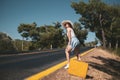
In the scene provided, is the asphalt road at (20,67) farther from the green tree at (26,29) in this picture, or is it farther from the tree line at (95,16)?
the green tree at (26,29)

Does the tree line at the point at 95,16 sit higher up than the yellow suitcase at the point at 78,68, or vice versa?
the tree line at the point at 95,16

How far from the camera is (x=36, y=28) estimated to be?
72.6m

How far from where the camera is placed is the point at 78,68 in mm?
7852

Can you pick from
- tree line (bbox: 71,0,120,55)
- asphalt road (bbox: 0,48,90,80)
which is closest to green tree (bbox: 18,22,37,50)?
tree line (bbox: 71,0,120,55)

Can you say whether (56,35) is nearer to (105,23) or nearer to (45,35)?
(45,35)

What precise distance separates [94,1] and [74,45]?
38965 millimetres

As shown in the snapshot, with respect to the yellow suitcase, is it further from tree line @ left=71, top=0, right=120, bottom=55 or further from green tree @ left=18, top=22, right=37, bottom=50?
green tree @ left=18, top=22, right=37, bottom=50

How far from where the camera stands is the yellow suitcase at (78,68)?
771 centimetres

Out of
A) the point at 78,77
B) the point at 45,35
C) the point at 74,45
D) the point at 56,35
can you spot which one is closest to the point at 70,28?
the point at 74,45

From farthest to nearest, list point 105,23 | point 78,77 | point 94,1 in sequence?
point 105,23 < point 94,1 < point 78,77

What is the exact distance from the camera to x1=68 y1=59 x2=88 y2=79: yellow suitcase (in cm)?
771

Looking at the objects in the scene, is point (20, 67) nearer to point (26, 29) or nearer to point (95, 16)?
point (95, 16)

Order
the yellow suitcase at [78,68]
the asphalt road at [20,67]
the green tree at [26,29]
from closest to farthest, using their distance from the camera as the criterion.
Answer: the asphalt road at [20,67] < the yellow suitcase at [78,68] < the green tree at [26,29]

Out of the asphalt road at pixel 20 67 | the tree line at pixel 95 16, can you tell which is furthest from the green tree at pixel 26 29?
the asphalt road at pixel 20 67
